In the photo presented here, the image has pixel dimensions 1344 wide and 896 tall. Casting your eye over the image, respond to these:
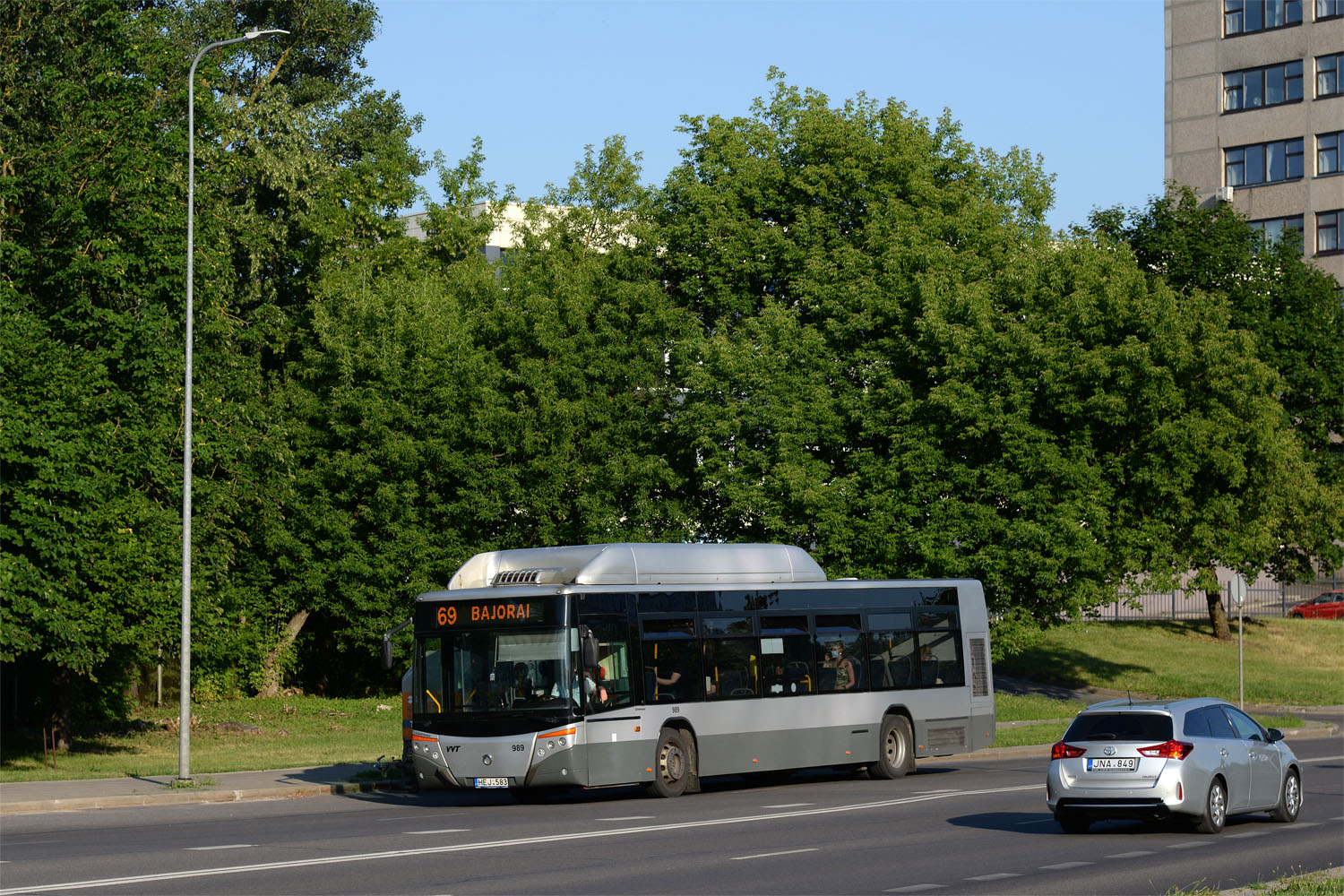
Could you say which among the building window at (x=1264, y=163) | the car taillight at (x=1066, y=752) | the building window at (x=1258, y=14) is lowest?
the car taillight at (x=1066, y=752)

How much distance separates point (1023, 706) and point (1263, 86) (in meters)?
43.0

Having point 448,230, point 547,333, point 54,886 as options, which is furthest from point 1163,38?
point 54,886

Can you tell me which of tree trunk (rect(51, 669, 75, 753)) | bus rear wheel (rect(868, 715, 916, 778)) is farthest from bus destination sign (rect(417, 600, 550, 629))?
tree trunk (rect(51, 669, 75, 753))

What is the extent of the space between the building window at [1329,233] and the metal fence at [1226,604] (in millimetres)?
15065

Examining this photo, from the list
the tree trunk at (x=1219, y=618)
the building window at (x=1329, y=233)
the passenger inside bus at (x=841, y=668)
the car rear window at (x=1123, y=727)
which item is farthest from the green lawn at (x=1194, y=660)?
the car rear window at (x=1123, y=727)

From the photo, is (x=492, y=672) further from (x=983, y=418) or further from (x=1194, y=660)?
(x=1194, y=660)

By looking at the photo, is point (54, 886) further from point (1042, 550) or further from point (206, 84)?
point (1042, 550)

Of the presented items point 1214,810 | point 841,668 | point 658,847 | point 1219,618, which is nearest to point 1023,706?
point 1219,618

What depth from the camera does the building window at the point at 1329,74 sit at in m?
70.2

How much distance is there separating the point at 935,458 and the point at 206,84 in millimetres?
18005

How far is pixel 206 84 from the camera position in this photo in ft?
109

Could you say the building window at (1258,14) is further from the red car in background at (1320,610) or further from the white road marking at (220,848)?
the white road marking at (220,848)

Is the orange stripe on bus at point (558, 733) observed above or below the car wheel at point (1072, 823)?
above

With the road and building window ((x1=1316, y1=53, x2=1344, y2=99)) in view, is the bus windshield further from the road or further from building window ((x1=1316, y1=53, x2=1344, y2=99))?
building window ((x1=1316, y1=53, x2=1344, y2=99))
